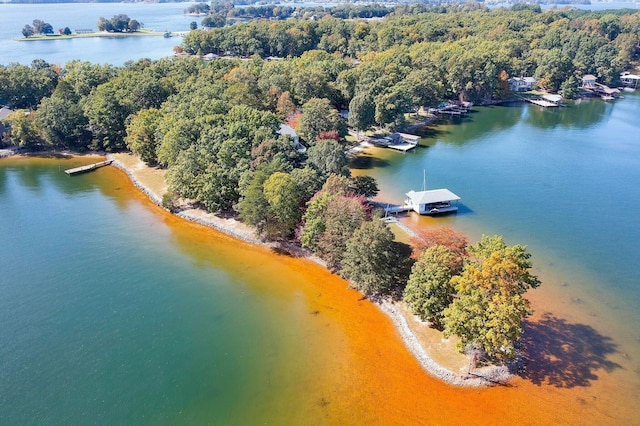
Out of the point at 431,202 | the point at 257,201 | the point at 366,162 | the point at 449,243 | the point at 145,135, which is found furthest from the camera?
the point at 366,162

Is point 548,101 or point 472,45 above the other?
point 472,45

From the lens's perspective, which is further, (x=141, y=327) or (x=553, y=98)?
(x=553, y=98)

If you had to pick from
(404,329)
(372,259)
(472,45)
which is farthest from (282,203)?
(472,45)

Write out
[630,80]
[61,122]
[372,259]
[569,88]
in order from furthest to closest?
[630,80]
[569,88]
[61,122]
[372,259]

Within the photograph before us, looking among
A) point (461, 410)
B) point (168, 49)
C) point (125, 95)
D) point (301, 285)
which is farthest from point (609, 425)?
point (168, 49)

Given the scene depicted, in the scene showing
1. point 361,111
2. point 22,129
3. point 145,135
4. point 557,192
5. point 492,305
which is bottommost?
point 557,192

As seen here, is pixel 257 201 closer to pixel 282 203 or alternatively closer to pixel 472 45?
pixel 282 203

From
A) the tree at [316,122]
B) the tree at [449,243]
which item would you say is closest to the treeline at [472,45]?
the tree at [316,122]

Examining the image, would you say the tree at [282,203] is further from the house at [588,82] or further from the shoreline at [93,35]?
the shoreline at [93,35]
